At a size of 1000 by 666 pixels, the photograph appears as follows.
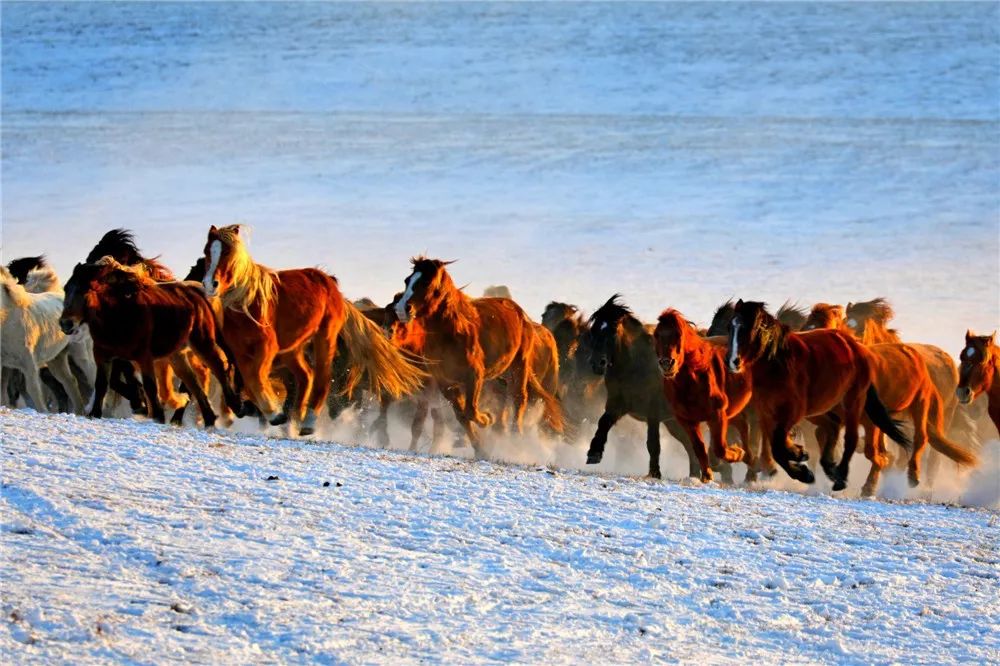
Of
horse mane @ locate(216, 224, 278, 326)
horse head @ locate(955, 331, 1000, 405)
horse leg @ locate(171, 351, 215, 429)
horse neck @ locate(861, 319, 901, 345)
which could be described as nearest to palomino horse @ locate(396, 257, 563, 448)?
horse mane @ locate(216, 224, 278, 326)

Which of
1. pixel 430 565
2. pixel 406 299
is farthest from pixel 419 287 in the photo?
pixel 430 565

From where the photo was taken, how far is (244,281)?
1320 cm

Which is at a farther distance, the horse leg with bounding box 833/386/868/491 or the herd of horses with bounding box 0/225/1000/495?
the horse leg with bounding box 833/386/868/491

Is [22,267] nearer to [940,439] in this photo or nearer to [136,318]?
[136,318]

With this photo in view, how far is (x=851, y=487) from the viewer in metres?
16.3

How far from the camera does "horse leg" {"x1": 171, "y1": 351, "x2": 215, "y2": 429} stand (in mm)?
13398

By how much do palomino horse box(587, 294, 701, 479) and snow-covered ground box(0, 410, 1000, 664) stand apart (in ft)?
7.40

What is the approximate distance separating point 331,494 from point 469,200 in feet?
150

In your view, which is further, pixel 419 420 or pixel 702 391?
pixel 419 420

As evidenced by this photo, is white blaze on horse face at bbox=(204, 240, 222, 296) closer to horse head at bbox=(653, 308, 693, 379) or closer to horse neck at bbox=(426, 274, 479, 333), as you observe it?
horse neck at bbox=(426, 274, 479, 333)

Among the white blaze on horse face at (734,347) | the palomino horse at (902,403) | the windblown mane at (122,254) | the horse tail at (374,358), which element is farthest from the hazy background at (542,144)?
the windblown mane at (122,254)

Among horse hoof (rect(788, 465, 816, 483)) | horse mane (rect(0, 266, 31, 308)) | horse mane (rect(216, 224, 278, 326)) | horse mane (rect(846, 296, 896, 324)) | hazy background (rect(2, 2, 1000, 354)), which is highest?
hazy background (rect(2, 2, 1000, 354))

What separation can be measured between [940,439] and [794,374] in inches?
136

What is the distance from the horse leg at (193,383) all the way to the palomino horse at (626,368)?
297 cm
